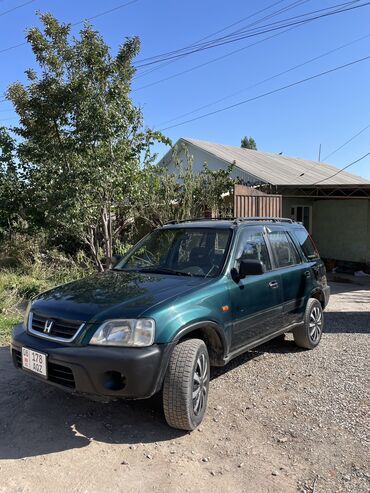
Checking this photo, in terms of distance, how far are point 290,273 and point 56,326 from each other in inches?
112

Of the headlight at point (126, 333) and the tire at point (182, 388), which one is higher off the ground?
the headlight at point (126, 333)

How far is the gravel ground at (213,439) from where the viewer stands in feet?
9.89

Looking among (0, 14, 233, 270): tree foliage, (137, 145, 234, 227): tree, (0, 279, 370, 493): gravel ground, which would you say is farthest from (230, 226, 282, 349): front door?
(137, 145, 234, 227): tree

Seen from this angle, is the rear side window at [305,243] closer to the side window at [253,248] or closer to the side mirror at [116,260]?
the side window at [253,248]

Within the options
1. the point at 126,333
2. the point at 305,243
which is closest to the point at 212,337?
the point at 126,333

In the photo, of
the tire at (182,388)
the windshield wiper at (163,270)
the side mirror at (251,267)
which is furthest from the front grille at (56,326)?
the side mirror at (251,267)

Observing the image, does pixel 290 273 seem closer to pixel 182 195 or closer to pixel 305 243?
pixel 305 243

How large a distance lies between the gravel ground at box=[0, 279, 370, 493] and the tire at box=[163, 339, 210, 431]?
15 cm

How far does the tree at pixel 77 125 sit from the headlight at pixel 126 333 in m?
4.43

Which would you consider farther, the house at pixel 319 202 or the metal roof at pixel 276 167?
the house at pixel 319 202

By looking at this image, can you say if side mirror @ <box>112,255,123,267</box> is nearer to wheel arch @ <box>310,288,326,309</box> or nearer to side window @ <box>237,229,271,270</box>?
side window @ <box>237,229,271,270</box>

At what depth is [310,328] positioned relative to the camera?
577cm

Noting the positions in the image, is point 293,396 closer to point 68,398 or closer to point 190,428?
point 190,428

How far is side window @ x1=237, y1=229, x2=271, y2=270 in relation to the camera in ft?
15.1
